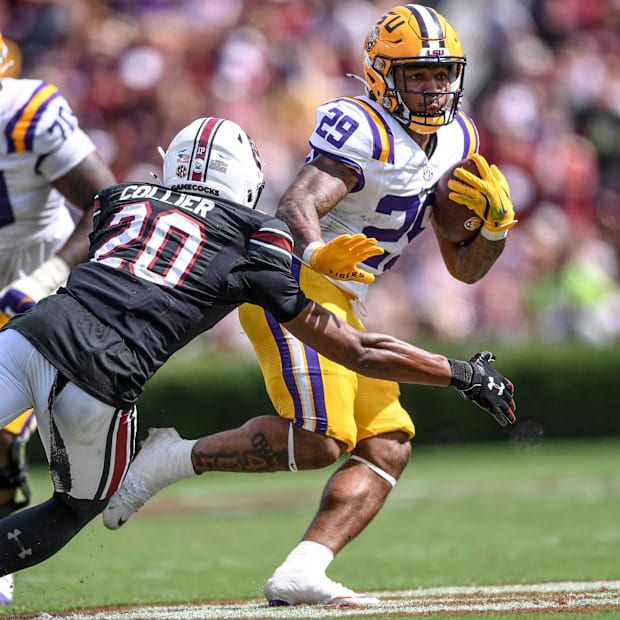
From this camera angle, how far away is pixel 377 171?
5.05 metres

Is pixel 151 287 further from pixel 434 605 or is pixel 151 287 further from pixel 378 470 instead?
pixel 434 605

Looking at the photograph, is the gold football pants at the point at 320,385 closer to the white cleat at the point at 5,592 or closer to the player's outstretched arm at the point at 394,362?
the player's outstretched arm at the point at 394,362

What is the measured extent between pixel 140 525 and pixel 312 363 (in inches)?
157

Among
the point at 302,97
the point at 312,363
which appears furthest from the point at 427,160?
the point at 302,97

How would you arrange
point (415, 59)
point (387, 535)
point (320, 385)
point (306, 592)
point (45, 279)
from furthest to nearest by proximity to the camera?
1. point (387, 535)
2. point (45, 279)
3. point (415, 59)
4. point (320, 385)
5. point (306, 592)

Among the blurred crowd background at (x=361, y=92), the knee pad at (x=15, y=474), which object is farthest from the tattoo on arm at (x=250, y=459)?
the blurred crowd background at (x=361, y=92)

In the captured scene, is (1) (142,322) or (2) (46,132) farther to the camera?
(2) (46,132)

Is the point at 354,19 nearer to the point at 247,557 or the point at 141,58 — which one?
the point at 141,58

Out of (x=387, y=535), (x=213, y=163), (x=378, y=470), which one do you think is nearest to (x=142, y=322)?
(x=213, y=163)

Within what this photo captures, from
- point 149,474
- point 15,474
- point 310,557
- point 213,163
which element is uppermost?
point 213,163

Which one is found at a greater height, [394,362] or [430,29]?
[430,29]

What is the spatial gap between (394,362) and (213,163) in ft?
2.92

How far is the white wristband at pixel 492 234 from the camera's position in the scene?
17.0ft

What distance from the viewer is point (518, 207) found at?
45.0 ft
